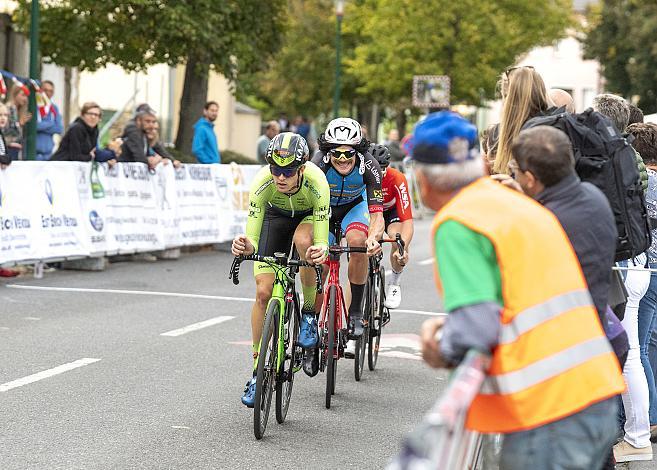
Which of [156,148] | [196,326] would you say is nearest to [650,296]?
[196,326]

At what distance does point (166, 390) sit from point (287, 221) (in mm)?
1433

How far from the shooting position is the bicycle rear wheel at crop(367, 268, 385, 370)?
31.9 feet

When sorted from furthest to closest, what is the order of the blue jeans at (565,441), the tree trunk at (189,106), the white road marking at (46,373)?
the tree trunk at (189,106) < the white road marking at (46,373) < the blue jeans at (565,441)

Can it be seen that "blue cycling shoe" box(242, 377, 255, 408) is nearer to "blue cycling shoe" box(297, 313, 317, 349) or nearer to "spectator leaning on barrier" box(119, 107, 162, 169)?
"blue cycling shoe" box(297, 313, 317, 349)

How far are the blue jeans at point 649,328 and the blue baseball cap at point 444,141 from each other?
3.88m

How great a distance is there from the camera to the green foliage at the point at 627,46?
5319 centimetres

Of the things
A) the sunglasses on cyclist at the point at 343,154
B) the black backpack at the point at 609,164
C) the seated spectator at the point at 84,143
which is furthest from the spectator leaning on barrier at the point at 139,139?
the black backpack at the point at 609,164

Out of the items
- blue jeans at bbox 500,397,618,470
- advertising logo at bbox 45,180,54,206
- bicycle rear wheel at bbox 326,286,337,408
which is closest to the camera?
blue jeans at bbox 500,397,618,470

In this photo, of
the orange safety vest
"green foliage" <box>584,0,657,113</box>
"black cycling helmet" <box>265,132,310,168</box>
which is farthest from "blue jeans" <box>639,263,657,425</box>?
"green foliage" <box>584,0,657,113</box>

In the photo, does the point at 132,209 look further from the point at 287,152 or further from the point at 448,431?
the point at 448,431

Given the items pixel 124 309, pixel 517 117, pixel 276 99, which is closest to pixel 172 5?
pixel 124 309

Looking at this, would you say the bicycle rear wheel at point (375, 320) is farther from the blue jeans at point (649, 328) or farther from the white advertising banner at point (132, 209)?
the white advertising banner at point (132, 209)

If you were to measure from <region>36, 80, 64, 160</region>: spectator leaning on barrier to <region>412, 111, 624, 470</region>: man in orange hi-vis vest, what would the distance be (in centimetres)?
1547

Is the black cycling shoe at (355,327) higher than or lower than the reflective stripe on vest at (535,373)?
lower
